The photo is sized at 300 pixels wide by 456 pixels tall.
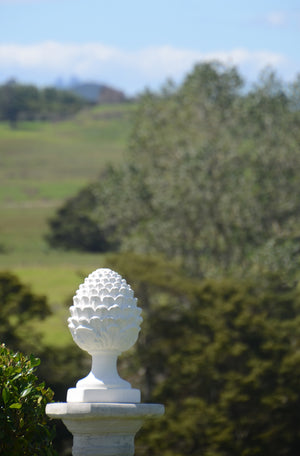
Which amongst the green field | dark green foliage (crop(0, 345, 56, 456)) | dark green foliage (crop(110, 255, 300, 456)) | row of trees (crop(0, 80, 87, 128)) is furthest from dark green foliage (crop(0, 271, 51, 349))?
row of trees (crop(0, 80, 87, 128))

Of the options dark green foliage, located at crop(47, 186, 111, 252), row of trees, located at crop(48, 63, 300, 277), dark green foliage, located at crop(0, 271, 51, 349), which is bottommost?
dark green foliage, located at crop(47, 186, 111, 252)

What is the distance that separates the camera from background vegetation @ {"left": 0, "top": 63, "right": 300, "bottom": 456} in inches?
1040

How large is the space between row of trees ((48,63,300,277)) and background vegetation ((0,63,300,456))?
65mm

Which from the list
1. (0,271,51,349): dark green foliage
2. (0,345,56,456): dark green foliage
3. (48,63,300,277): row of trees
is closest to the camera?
(0,345,56,456): dark green foliage

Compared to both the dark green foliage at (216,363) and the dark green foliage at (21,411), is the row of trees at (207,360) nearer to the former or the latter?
the dark green foliage at (216,363)

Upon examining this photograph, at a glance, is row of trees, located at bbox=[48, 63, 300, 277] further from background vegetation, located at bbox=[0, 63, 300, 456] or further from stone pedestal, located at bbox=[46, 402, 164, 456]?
stone pedestal, located at bbox=[46, 402, 164, 456]

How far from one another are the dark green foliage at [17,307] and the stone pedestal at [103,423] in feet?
70.2

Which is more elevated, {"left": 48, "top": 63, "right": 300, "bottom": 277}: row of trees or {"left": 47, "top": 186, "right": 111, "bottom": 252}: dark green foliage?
{"left": 48, "top": 63, "right": 300, "bottom": 277}: row of trees

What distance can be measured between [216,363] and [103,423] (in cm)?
2185

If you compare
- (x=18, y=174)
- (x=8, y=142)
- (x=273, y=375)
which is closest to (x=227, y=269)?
(x=273, y=375)

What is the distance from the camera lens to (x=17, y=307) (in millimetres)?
27828

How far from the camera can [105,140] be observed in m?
115

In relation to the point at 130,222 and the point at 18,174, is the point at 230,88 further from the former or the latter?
the point at 18,174

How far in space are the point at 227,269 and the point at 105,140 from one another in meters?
80.5
